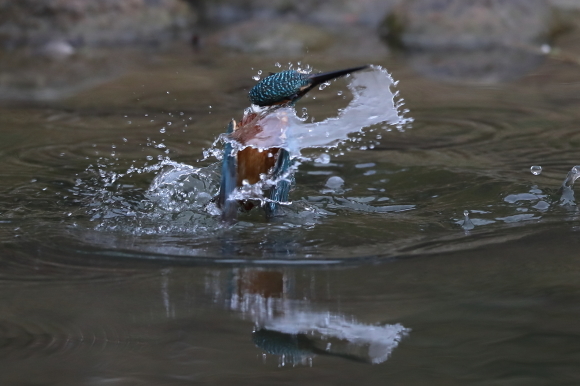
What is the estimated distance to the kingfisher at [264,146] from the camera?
2.75m

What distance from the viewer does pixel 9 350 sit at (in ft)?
6.20

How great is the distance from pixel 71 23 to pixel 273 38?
1.83m

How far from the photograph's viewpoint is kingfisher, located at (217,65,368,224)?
2.75 m

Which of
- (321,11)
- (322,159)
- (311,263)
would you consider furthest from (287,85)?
(321,11)

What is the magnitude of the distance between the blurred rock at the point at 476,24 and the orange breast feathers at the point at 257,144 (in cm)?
368

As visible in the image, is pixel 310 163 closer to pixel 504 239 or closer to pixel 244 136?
pixel 244 136

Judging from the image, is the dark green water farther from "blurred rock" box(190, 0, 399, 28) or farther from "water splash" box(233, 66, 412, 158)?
"blurred rock" box(190, 0, 399, 28)

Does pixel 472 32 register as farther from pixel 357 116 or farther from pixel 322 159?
pixel 357 116

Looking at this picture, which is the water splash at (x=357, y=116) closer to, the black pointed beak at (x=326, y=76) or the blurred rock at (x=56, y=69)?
the black pointed beak at (x=326, y=76)

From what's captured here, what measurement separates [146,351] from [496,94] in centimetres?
351

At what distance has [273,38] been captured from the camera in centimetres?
654

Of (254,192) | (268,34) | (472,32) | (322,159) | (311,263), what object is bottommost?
(311,263)

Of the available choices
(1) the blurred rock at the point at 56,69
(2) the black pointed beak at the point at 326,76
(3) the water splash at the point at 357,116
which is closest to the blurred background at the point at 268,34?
(1) the blurred rock at the point at 56,69

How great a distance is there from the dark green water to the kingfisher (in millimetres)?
107
